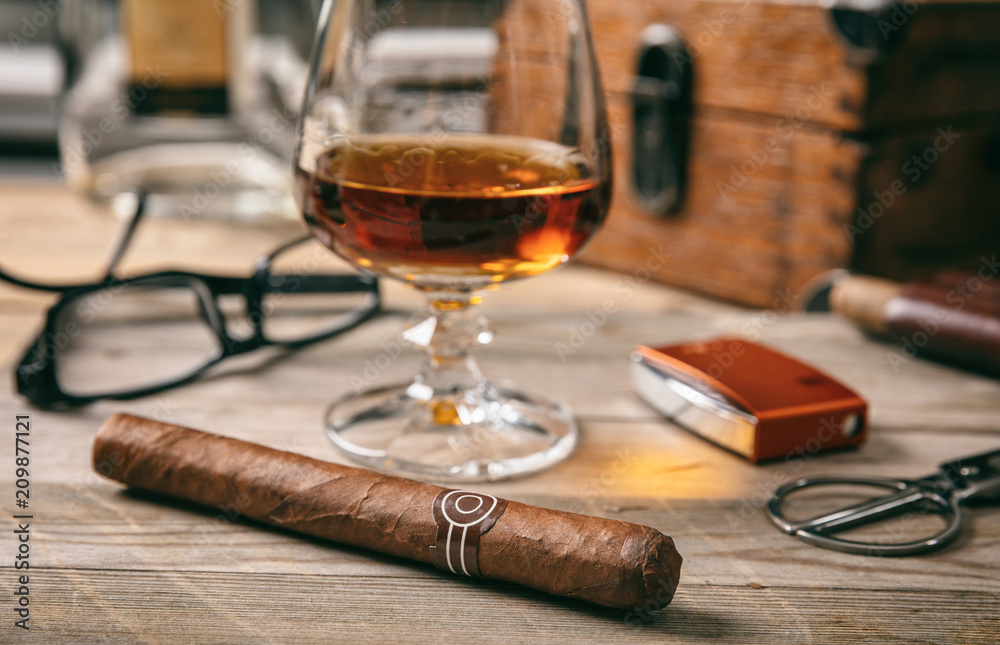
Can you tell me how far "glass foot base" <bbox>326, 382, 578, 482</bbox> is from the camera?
0.76m

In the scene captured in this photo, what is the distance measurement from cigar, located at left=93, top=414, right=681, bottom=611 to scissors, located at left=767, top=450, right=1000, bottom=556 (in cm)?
16

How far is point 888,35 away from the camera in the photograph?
125cm

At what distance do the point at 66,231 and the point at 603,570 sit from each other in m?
1.62
